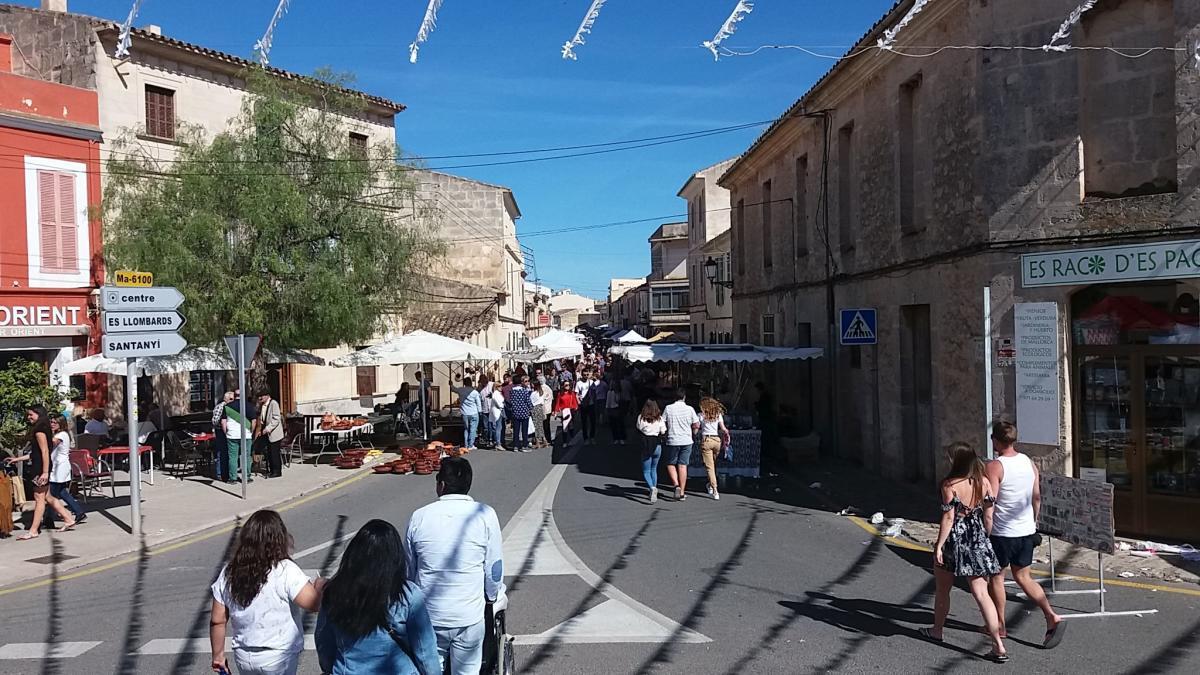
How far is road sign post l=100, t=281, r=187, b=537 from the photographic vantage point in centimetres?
1081

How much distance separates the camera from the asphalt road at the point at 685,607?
20.4 feet

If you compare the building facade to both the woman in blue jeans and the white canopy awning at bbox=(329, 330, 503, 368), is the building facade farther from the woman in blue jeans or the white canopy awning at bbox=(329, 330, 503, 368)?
the woman in blue jeans

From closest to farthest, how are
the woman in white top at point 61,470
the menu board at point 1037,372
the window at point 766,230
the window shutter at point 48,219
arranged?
the menu board at point 1037,372 → the woman in white top at point 61,470 → the window shutter at point 48,219 → the window at point 766,230

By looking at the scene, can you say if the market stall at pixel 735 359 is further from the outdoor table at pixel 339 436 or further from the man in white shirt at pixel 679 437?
the outdoor table at pixel 339 436

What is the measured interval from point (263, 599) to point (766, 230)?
21.1 m

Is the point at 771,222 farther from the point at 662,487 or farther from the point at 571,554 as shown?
the point at 571,554

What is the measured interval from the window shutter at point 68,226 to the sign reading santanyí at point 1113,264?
19.1 meters

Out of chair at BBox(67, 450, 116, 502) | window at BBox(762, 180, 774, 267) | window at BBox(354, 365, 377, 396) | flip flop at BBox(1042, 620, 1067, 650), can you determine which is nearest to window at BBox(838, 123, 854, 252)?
window at BBox(762, 180, 774, 267)

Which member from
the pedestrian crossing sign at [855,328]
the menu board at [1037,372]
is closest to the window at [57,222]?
the pedestrian crossing sign at [855,328]

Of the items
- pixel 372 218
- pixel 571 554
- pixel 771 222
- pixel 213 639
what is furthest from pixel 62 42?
pixel 213 639

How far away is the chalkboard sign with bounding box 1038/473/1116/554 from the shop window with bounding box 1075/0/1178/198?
4027 millimetres

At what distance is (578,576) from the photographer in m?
8.57

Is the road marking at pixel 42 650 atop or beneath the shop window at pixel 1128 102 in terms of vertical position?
beneath

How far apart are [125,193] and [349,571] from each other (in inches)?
710
